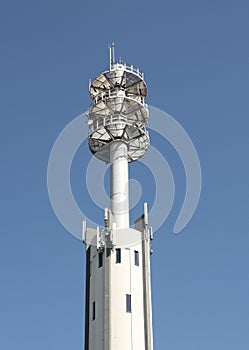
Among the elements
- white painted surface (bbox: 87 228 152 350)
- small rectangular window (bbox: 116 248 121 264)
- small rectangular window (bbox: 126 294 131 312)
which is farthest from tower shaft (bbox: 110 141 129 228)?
small rectangular window (bbox: 126 294 131 312)

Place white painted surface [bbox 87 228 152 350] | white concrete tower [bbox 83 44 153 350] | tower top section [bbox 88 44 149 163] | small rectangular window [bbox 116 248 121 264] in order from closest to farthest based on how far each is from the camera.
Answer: white painted surface [bbox 87 228 152 350]
white concrete tower [bbox 83 44 153 350]
small rectangular window [bbox 116 248 121 264]
tower top section [bbox 88 44 149 163]

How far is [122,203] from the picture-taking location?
251 ft

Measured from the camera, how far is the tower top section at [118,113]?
8206 cm

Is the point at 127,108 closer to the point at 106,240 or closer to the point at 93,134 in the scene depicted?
the point at 93,134

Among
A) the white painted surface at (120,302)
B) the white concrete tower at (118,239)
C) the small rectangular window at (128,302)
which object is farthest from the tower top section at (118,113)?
the small rectangular window at (128,302)

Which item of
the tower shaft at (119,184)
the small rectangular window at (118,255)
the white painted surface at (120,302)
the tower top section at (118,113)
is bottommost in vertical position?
the white painted surface at (120,302)

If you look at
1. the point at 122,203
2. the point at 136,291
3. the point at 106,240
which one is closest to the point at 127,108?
the point at 122,203

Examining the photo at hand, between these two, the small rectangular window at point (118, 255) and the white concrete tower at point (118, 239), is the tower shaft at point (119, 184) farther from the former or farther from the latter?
the small rectangular window at point (118, 255)

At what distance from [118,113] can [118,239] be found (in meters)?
17.0

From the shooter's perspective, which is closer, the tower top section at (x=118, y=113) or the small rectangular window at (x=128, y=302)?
the small rectangular window at (x=128, y=302)

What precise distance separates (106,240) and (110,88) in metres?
21.7

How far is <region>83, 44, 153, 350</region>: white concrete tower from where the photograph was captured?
68812mm

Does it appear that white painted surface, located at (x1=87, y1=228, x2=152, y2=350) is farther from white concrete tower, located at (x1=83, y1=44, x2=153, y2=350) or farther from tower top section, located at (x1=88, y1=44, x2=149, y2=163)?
tower top section, located at (x1=88, y1=44, x2=149, y2=163)

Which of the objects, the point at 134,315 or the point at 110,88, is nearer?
the point at 134,315
